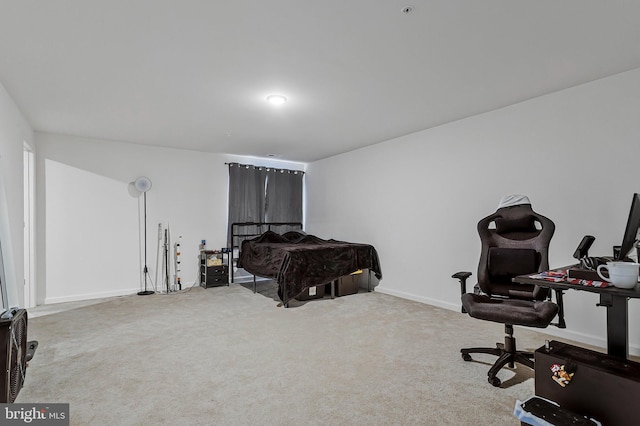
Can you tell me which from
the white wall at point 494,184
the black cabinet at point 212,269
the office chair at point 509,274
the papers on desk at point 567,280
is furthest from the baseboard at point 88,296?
the papers on desk at point 567,280

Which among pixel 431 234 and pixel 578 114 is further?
pixel 431 234

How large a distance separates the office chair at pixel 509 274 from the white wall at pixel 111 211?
4645 millimetres

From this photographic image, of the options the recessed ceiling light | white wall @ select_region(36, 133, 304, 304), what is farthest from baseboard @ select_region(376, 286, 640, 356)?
white wall @ select_region(36, 133, 304, 304)

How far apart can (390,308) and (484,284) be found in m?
1.70

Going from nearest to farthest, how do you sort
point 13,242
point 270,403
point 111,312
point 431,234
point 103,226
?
1. point 270,403
2. point 13,242
3. point 111,312
4. point 431,234
5. point 103,226

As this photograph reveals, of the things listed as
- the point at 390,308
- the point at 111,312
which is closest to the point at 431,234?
the point at 390,308

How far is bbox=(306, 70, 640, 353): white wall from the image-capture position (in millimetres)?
2889

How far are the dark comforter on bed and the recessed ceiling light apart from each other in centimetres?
197

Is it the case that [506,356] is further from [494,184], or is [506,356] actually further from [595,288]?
[494,184]

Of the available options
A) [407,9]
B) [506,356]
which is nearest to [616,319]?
[506,356]

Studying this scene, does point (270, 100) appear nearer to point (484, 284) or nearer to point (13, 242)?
point (484, 284)

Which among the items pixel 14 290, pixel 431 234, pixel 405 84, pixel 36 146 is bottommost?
pixel 14 290

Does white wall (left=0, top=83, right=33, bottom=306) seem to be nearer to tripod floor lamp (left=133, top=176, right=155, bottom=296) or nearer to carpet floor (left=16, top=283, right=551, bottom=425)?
carpet floor (left=16, top=283, right=551, bottom=425)

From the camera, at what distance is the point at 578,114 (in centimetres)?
309
